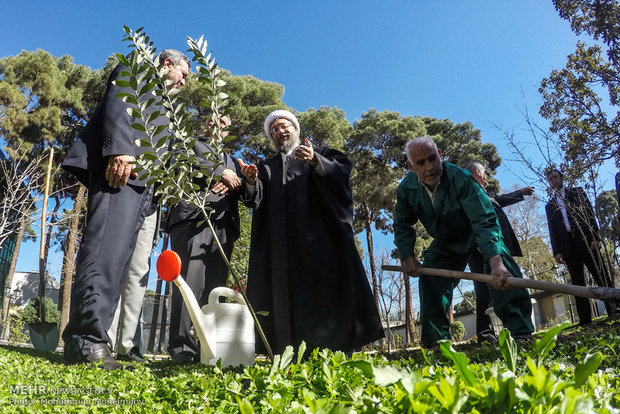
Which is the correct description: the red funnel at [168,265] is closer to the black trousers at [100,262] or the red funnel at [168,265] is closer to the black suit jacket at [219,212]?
the black trousers at [100,262]

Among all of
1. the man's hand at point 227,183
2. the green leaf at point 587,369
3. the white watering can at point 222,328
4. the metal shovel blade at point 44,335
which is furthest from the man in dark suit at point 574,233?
the metal shovel blade at point 44,335

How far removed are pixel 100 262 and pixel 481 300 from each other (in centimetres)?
428

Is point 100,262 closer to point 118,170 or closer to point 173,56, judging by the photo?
point 118,170

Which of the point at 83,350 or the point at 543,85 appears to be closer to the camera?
the point at 83,350

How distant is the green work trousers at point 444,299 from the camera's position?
314 cm

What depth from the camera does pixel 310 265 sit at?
3.08 m

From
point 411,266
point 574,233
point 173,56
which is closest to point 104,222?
point 173,56

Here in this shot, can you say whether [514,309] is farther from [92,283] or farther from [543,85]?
[543,85]

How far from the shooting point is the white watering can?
2.32 metres

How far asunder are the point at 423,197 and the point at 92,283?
2.50 metres

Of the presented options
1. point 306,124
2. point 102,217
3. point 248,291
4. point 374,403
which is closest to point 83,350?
point 102,217

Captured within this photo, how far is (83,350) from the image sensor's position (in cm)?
229

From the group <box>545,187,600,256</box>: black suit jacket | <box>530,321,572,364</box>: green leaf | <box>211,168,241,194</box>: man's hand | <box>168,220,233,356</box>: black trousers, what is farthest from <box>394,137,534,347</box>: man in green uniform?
<box>545,187,600,256</box>: black suit jacket

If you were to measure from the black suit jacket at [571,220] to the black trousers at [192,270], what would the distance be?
4686mm
